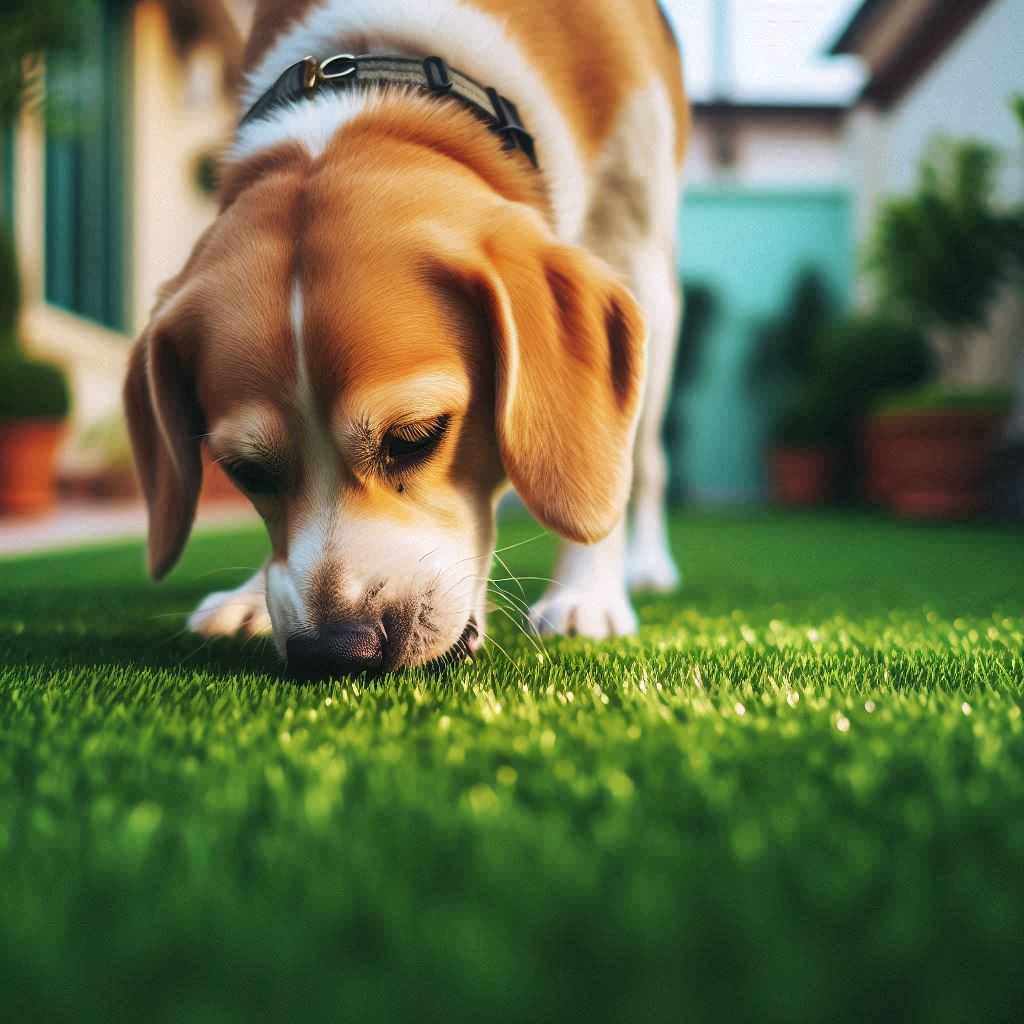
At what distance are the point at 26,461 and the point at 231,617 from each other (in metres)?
4.68

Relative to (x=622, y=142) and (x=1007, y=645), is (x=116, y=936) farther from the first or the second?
(x=622, y=142)

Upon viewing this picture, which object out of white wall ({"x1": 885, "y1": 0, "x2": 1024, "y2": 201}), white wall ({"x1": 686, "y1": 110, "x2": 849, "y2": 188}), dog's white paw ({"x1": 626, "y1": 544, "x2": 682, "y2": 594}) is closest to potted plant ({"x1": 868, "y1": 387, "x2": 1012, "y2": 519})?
white wall ({"x1": 885, "y1": 0, "x2": 1024, "y2": 201})

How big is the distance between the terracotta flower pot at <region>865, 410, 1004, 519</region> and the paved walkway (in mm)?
4713

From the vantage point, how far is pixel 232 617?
187 cm

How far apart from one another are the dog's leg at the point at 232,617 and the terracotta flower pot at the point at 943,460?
5705 millimetres

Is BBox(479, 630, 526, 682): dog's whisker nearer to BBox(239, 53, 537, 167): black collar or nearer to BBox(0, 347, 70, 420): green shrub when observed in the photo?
BBox(239, 53, 537, 167): black collar

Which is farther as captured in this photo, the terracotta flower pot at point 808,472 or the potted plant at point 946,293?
the terracotta flower pot at point 808,472

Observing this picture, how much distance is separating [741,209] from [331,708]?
36.2ft

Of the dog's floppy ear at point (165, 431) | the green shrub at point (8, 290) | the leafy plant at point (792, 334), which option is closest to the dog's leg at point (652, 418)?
the dog's floppy ear at point (165, 431)

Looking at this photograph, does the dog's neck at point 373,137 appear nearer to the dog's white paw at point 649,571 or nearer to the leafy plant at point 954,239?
the dog's white paw at point 649,571

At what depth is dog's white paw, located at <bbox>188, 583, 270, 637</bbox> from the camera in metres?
1.81

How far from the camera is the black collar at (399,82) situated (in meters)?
1.85

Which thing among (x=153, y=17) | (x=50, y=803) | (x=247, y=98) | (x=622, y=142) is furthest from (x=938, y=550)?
(x=153, y=17)

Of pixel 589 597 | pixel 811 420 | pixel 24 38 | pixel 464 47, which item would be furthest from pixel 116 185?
pixel 589 597
